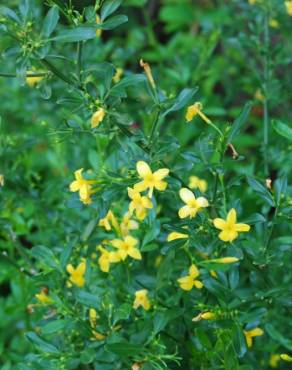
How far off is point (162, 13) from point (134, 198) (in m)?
2.54

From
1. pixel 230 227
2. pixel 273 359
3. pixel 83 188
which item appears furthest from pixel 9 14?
pixel 273 359

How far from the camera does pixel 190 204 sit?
133 cm

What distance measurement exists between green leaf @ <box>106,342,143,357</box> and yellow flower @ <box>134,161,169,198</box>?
30cm

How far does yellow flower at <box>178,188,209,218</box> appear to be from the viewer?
1.32 meters

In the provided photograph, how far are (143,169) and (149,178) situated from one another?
0.02 metres

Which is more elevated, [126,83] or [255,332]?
[126,83]

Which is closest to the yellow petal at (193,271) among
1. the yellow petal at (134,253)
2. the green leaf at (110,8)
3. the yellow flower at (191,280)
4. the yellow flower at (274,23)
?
the yellow flower at (191,280)

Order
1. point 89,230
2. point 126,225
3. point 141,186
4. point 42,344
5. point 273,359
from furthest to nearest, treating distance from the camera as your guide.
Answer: point 273,359 → point 89,230 → point 126,225 → point 42,344 → point 141,186

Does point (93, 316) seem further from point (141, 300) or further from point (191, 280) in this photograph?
point (191, 280)

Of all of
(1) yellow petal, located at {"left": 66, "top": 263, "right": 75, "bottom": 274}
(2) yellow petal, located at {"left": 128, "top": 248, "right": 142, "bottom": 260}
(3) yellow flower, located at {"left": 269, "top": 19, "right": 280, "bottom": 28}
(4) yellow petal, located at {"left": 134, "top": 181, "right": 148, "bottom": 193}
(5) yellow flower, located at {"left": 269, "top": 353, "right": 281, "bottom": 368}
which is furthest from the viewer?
(3) yellow flower, located at {"left": 269, "top": 19, "right": 280, "bottom": 28}

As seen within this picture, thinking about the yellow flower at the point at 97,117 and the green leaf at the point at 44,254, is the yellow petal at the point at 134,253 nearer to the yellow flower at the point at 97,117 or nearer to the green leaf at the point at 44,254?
the green leaf at the point at 44,254

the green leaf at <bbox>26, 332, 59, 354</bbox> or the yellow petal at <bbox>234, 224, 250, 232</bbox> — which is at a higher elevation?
the yellow petal at <bbox>234, 224, 250, 232</bbox>

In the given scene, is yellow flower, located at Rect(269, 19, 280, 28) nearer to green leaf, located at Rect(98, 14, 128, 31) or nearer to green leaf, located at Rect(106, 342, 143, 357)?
green leaf, located at Rect(98, 14, 128, 31)

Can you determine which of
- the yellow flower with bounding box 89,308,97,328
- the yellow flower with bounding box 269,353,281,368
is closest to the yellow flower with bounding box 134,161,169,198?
the yellow flower with bounding box 89,308,97,328
